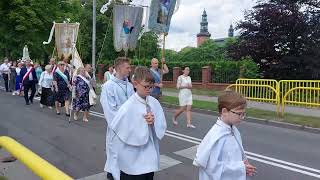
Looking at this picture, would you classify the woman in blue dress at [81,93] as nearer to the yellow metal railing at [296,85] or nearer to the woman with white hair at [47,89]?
the woman with white hair at [47,89]

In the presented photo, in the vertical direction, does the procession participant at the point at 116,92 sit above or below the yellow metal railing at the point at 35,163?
above

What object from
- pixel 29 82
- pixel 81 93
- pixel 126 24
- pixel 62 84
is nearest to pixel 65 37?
pixel 29 82

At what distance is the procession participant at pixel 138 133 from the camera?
468 cm

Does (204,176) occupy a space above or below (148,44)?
below

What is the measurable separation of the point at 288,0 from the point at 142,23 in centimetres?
896

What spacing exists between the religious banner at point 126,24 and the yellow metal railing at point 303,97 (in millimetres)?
6942

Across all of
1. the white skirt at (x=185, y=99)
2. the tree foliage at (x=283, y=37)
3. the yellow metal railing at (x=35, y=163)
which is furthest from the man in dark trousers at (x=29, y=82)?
the yellow metal railing at (x=35, y=163)

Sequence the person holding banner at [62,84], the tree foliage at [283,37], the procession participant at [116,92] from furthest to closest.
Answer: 1. the tree foliage at [283,37]
2. the person holding banner at [62,84]
3. the procession participant at [116,92]

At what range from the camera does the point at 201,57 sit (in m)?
60.9

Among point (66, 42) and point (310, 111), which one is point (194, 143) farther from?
point (66, 42)

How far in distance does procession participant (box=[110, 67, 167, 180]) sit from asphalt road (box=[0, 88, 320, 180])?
2.96m

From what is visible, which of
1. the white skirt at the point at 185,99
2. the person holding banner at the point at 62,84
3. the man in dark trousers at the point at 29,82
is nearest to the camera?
the white skirt at the point at 185,99

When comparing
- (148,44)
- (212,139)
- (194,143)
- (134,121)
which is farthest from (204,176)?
(148,44)

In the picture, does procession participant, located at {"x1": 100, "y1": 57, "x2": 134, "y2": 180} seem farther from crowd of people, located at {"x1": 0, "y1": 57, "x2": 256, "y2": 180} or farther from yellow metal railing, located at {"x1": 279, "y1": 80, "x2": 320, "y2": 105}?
yellow metal railing, located at {"x1": 279, "y1": 80, "x2": 320, "y2": 105}
